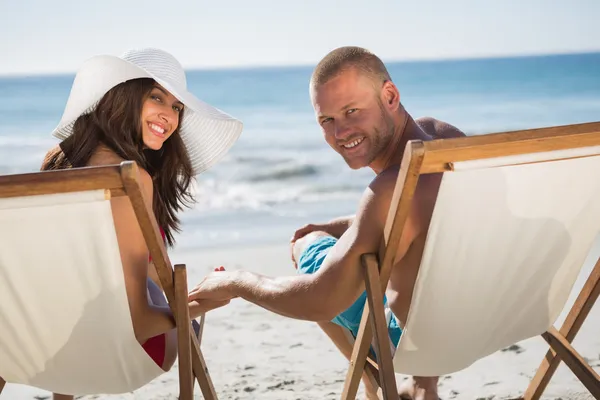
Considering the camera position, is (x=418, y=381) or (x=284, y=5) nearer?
(x=418, y=381)

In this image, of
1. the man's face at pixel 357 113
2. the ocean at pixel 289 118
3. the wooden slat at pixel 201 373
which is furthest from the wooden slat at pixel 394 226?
the ocean at pixel 289 118

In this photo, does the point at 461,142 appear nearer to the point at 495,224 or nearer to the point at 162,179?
the point at 495,224

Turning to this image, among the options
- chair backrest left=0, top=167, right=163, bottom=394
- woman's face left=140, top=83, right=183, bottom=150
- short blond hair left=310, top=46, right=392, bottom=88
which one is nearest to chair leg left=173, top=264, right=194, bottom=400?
chair backrest left=0, top=167, right=163, bottom=394

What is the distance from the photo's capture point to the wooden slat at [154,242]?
6.42ft

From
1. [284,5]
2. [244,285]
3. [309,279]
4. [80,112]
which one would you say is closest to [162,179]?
[80,112]

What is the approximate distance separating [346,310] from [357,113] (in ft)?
2.12

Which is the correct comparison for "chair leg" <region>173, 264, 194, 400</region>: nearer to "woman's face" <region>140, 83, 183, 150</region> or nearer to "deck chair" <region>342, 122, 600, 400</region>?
"deck chair" <region>342, 122, 600, 400</region>

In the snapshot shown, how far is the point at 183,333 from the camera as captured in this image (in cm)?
233

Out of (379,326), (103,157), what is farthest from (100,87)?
(379,326)

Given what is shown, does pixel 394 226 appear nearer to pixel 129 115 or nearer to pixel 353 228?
pixel 353 228

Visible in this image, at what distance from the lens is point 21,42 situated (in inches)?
1180

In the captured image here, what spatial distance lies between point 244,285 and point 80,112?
94cm

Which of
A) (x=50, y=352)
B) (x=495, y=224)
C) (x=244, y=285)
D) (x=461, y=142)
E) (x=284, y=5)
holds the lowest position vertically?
(x=50, y=352)

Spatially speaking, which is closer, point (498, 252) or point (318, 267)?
point (498, 252)
